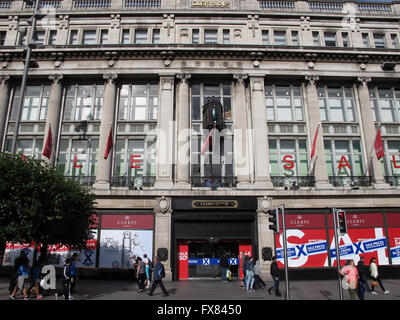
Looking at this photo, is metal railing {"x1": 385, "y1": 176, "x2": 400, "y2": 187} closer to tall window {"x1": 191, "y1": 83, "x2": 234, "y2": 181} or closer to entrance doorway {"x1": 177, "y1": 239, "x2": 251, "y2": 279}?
entrance doorway {"x1": 177, "y1": 239, "x2": 251, "y2": 279}

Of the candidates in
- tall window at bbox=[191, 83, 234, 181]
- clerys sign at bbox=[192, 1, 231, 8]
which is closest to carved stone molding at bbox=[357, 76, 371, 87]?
tall window at bbox=[191, 83, 234, 181]

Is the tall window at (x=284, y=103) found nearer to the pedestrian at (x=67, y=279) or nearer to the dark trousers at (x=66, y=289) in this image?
the pedestrian at (x=67, y=279)

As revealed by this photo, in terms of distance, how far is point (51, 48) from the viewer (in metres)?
21.9

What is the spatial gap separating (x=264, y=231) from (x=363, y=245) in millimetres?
6467

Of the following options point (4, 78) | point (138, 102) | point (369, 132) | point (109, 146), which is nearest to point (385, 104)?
point (369, 132)

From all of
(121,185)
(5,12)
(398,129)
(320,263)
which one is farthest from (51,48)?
(398,129)

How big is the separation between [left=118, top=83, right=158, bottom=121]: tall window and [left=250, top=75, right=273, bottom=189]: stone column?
728cm

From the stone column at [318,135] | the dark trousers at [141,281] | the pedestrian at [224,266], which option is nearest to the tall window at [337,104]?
the stone column at [318,135]

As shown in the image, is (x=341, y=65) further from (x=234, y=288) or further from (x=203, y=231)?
(x=234, y=288)

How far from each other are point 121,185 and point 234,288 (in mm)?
10096

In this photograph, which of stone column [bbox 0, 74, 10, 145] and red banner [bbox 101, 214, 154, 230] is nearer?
red banner [bbox 101, 214, 154, 230]

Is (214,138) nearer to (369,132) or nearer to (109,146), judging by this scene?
(109,146)

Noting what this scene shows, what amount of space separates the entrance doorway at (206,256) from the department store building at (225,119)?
2.7 inches

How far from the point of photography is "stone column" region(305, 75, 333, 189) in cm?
2009
